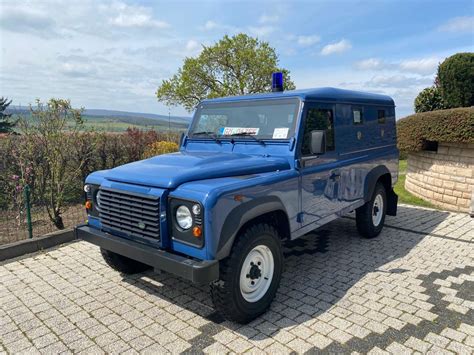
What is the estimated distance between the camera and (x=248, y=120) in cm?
434

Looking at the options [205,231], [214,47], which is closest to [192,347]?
[205,231]

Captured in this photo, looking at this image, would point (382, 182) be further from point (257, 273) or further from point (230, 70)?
point (230, 70)

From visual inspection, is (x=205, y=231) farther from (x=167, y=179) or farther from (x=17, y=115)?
(x=17, y=115)

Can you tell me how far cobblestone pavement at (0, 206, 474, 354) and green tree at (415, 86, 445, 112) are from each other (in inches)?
376

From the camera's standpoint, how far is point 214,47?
17.8m

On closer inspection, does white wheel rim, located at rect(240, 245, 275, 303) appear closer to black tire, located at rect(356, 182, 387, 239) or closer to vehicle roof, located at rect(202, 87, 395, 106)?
vehicle roof, located at rect(202, 87, 395, 106)

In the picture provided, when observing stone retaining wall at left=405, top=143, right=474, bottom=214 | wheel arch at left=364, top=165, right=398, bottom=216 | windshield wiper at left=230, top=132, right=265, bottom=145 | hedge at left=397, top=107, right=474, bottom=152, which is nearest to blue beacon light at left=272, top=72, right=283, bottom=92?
windshield wiper at left=230, top=132, right=265, bottom=145

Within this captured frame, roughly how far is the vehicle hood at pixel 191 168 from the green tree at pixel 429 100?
11.8m

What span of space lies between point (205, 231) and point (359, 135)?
3.28 metres

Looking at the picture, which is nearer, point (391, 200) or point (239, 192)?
point (239, 192)

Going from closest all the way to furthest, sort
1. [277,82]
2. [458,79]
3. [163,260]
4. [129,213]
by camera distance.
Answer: [163,260], [129,213], [277,82], [458,79]

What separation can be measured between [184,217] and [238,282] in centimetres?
77

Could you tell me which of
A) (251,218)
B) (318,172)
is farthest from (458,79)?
(251,218)

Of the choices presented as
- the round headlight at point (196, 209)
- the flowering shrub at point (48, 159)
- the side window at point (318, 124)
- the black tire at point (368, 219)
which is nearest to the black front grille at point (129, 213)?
the round headlight at point (196, 209)
